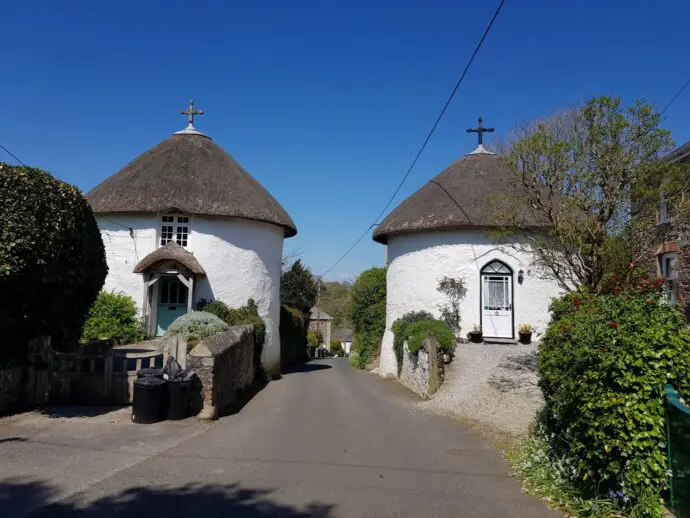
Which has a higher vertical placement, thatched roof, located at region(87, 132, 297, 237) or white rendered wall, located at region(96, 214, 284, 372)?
thatched roof, located at region(87, 132, 297, 237)

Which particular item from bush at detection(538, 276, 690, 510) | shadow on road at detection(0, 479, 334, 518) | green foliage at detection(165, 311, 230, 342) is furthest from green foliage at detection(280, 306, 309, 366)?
bush at detection(538, 276, 690, 510)

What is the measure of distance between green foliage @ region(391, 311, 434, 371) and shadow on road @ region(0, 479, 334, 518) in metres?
13.2

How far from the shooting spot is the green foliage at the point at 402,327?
760 inches

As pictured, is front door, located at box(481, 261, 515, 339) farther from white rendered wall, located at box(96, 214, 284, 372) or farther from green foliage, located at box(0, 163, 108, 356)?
green foliage, located at box(0, 163, 108, 356)

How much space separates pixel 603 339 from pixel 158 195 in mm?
17244

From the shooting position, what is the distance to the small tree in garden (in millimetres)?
19094

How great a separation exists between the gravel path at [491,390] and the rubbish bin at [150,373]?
6.08m

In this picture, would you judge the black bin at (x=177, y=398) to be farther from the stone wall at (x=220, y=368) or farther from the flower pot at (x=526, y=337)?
the flower pot at (x=526, y=337)

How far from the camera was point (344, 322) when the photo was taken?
71.7 m

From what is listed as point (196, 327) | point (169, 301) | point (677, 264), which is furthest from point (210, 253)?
point (677, 264)

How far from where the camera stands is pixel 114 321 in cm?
1762

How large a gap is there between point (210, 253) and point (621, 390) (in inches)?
655

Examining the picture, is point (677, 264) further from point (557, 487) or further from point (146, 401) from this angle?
point (146, 401)

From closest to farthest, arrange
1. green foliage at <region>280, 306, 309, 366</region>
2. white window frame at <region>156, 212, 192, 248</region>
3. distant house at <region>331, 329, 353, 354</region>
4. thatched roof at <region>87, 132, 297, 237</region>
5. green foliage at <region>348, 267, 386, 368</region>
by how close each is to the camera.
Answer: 1. thatched roof at <region>87, 132, 297, 237</region>
2. white window frame at <region>156, 212, 192, 248</region>
3. green foliage at <region>348, 267, 386, 368</region>
4. green foliage at <region>280, 306, 309, 366</region>
5. distant house at <region>331, 329, 353, 354</region>
